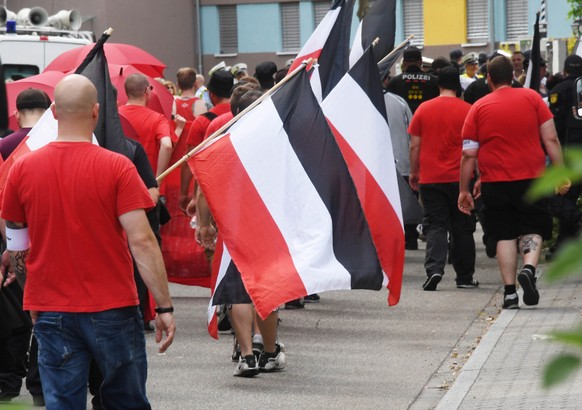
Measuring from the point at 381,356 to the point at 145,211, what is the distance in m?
3.51

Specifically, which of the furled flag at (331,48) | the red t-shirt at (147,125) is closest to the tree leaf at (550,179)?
the furled flag at (331,48)

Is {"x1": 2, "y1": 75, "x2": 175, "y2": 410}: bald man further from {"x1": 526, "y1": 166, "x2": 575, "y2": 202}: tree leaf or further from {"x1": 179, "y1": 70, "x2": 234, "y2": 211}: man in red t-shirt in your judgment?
{"x1": 179, "y1": 70, "x2": 234, "y2": 211}: man in red t-shirt

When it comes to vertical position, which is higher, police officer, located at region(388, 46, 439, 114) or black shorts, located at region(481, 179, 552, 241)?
police officer, located at region(388, 46, 439, 114)

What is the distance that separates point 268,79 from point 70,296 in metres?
7.63

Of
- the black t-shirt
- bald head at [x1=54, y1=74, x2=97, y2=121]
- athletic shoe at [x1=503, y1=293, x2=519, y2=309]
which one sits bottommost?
athletic shoe at [x1=503, y1=293, x2=519, y2=309]

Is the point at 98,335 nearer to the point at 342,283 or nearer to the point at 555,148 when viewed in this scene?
the point at 342,283

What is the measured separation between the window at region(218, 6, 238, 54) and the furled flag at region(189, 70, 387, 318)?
140 ft

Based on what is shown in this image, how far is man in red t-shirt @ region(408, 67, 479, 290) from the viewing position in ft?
38.1

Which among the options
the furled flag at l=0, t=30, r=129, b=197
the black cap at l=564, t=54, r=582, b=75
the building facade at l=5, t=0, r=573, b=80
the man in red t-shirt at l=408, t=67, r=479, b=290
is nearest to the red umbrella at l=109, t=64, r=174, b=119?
the man in red t-shirt at l=408, t=67, r=479, b=290

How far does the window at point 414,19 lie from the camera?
46125 mm

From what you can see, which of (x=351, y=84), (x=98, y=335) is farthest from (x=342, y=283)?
(x=98, y=335)

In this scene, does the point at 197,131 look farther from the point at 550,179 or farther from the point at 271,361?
the point at 550,179

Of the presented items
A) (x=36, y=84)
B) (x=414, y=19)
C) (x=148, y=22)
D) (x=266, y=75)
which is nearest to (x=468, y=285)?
(x=266, y=75)

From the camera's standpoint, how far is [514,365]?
7441 mm
